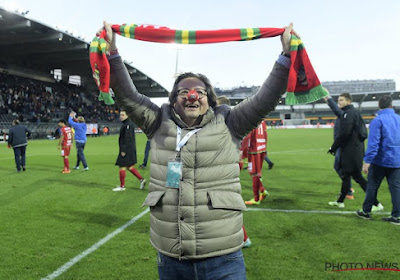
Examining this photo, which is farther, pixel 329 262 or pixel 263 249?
pixel 263 249

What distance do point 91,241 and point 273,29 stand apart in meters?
3.66

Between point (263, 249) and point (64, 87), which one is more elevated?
point (64, 87)

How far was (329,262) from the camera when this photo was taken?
3613 mm

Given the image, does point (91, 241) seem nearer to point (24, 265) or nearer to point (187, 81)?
point (24, 265)

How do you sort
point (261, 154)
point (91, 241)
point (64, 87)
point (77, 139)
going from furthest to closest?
point (64, 87) → point (77, 139) → point (261, 154) → point (91, 241)

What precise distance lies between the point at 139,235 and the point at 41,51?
114ft

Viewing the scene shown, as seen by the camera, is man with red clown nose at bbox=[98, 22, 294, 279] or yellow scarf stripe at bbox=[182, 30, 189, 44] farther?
yellow scarf stripe at bbox=[182, 30, 189, 44]

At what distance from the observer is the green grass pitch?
11.4 ft

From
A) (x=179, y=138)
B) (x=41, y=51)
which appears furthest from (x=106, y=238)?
(x=41, y=51)

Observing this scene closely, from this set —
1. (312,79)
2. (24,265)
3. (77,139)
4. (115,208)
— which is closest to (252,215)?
(115,208)

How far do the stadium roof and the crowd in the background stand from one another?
1.95 metres

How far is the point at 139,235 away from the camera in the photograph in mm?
4527

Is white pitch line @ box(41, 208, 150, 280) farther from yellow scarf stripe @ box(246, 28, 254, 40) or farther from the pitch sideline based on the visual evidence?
yellow scarf stripe @ box(246, 28, 254, 40)

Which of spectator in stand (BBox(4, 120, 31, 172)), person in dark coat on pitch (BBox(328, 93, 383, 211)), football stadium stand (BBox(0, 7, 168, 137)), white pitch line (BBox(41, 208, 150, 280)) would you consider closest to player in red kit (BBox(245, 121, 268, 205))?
person in dark coat on pitch (BBox(328, 93, 383, 211))
